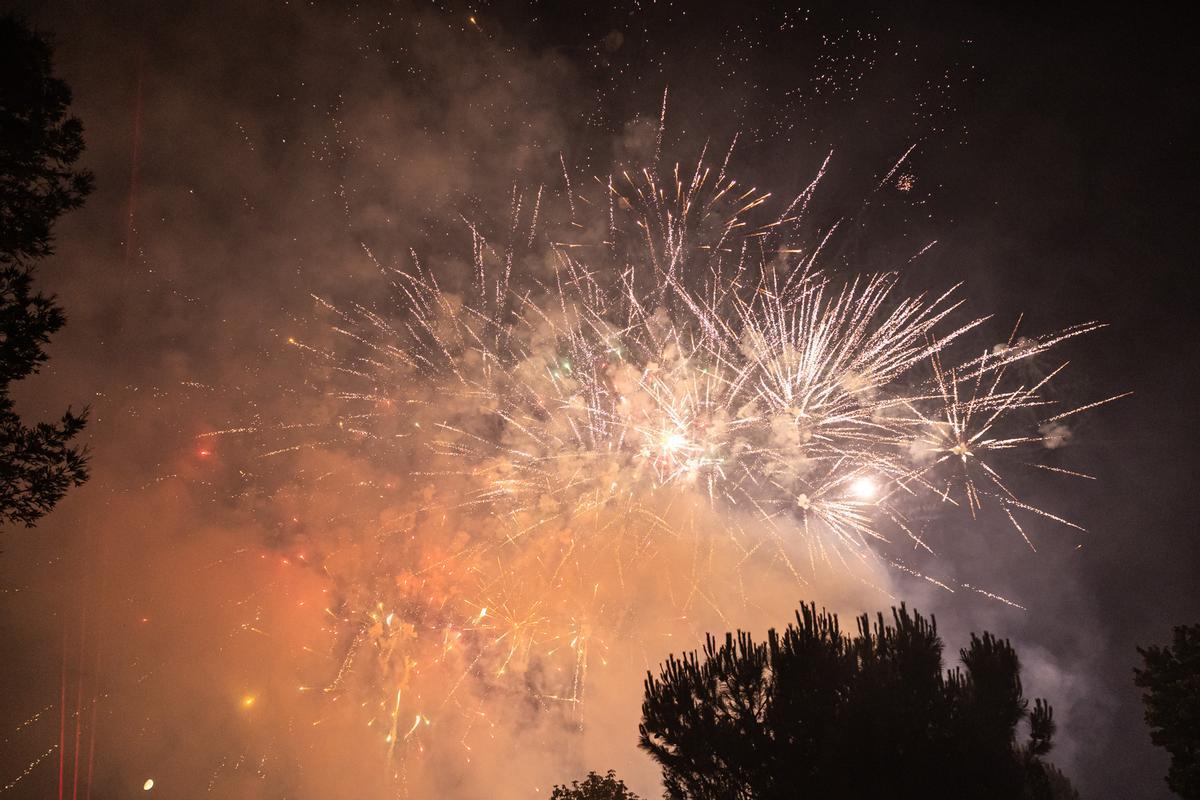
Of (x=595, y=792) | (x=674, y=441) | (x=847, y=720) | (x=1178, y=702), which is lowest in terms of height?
(x=595, y=792)

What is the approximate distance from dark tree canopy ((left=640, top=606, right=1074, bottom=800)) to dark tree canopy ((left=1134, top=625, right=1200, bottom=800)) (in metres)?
7.85

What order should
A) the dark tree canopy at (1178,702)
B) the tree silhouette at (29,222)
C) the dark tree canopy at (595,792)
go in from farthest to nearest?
the dark tree canopy at (595,792) < the dark tree canopy at (1178,702) < the tree silhouette at (29,222)

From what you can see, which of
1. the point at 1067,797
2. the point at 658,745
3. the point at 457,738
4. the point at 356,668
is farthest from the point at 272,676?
the point at 1067,797

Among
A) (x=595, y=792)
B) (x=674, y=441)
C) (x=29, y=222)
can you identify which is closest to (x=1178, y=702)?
(x=674, y=441)

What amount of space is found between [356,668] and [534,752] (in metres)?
9.81

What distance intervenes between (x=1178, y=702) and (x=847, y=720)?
39.1 feet

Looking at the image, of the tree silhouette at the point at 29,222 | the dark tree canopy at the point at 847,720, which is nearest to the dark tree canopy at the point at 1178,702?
the dark tree canopy at the point at 847,720

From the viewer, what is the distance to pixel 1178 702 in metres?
11.6

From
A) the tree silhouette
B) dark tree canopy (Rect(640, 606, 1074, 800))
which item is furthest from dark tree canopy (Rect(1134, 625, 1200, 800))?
the tree silhouette

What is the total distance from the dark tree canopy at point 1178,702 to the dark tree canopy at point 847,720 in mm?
7851

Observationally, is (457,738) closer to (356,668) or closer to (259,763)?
(356,668)

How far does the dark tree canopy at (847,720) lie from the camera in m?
6.19

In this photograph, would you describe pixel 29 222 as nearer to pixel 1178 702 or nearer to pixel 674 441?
pixel 674 441

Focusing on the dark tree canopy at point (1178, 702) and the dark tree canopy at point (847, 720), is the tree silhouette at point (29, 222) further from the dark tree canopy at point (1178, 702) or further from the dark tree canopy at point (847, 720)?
the dark tree canopy at point (1178, 702)
